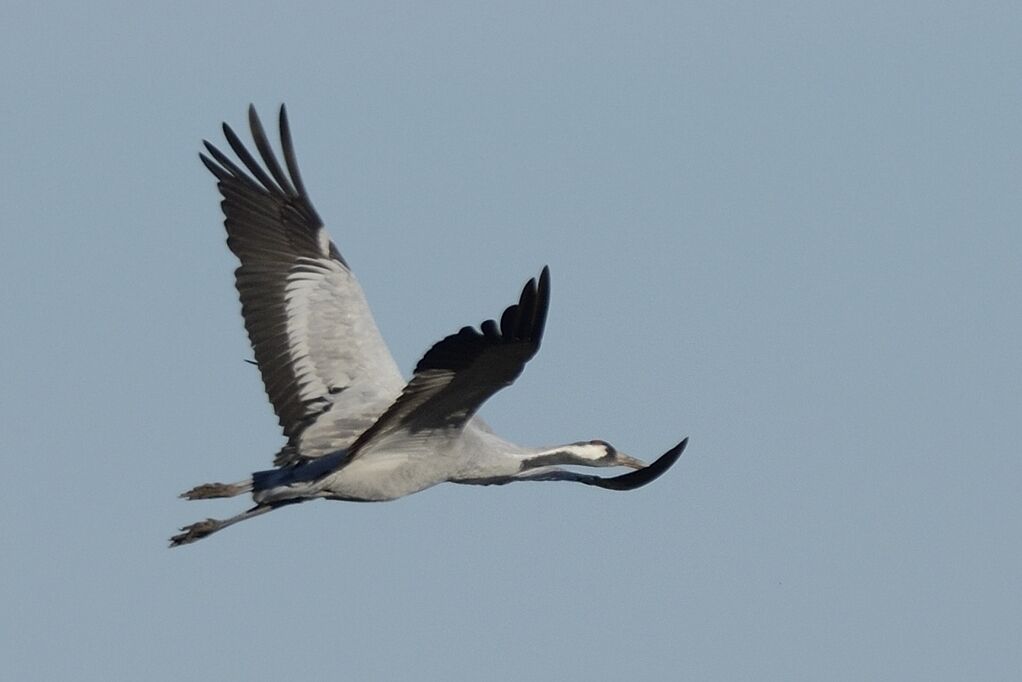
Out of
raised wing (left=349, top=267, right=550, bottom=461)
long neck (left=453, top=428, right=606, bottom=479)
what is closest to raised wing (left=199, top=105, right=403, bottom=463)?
long neck (left=453, top=428, right=606, bottom=479)

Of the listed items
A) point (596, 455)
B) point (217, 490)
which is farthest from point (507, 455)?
point (217, 490)

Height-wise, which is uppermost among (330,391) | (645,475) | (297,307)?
(297,307)

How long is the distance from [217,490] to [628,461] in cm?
343

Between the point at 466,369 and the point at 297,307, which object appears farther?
the point at 297,307

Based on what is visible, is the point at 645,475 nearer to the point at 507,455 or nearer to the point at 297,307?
the point at 507,455

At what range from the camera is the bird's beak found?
43.3 feet

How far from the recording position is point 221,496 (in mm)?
12008

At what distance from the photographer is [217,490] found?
12.0 m

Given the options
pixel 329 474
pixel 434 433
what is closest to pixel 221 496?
pixel 329 474

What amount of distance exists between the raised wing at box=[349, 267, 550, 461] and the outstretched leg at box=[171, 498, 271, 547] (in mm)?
1151

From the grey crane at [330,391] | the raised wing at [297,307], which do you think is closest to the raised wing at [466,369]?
the grey crane at [330,391]

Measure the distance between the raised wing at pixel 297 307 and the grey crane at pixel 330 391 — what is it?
0.01 metres

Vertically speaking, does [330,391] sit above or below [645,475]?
above

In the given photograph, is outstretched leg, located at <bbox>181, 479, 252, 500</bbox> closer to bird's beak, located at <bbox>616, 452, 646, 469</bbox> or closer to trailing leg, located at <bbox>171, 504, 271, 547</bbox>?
trailing leg, located at <bbox>171, 504, 271, 547</bbox>
